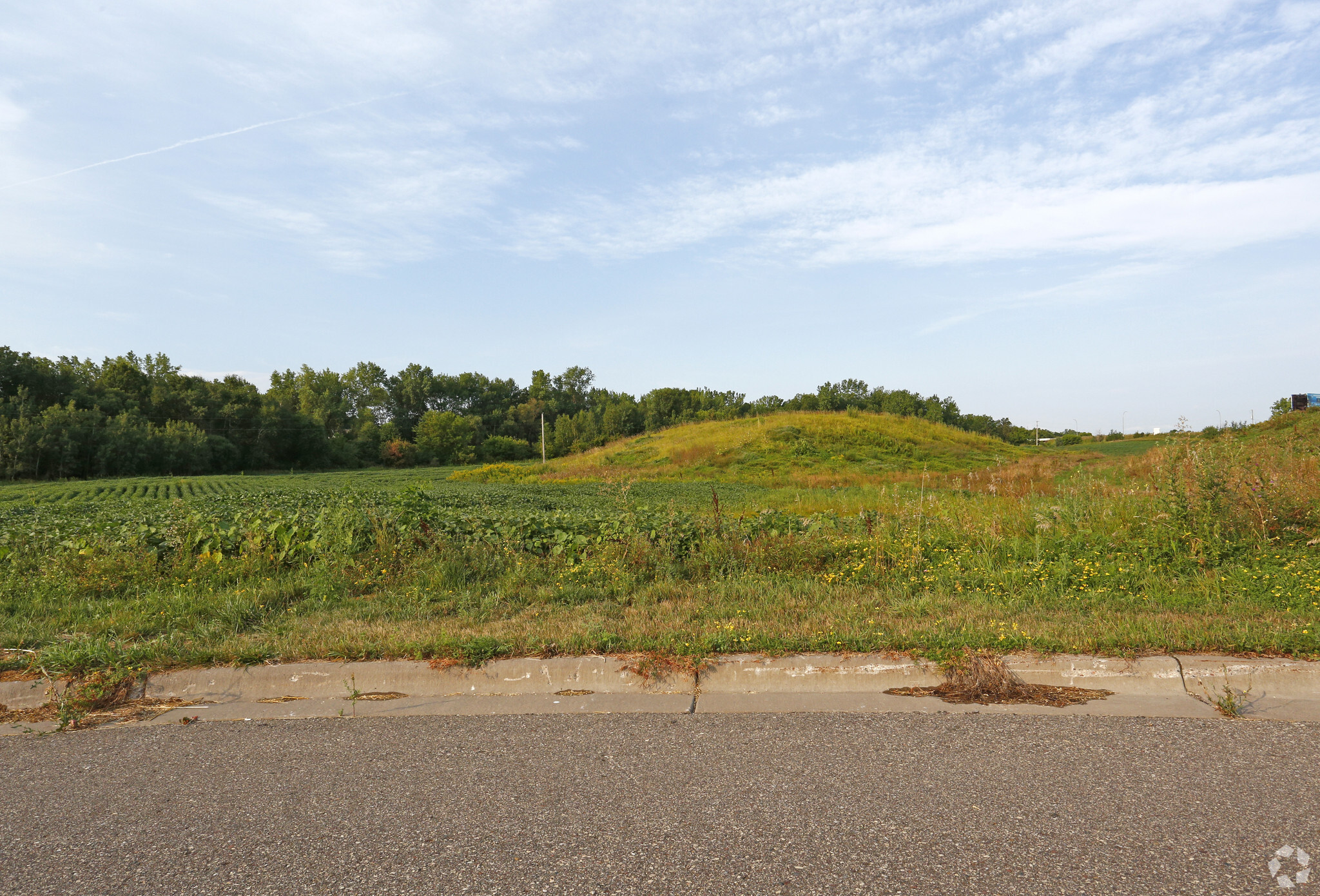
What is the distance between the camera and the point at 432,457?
101688 mm

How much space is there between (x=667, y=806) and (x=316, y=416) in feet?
342

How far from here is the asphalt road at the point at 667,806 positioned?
8.19 feet

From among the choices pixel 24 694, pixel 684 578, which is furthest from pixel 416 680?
pixel 684 578

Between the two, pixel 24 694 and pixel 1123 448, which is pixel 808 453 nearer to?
pixel 1123 448

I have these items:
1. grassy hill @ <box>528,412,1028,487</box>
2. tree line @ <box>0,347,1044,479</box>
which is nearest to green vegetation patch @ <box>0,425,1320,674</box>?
grassy hill @ <box>528,412,1028,487</box>

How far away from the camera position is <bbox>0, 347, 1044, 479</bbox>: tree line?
65000mm

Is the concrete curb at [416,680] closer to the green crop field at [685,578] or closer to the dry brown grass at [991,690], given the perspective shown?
the green crop field at [685,578]

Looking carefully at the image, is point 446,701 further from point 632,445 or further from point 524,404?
point 524,404

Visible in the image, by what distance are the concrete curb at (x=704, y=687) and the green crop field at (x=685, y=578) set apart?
0.61 ft

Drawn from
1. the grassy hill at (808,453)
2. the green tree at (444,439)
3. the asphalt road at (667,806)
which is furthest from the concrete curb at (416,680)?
the green tree at (444,439)

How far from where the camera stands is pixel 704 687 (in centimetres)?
440

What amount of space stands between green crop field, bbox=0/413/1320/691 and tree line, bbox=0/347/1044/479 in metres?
50.4

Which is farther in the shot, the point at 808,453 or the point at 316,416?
the point at 316,416

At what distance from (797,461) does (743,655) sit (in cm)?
3538
